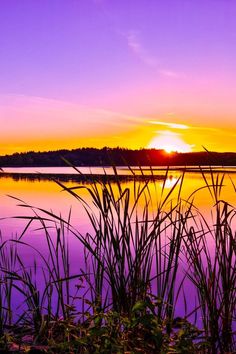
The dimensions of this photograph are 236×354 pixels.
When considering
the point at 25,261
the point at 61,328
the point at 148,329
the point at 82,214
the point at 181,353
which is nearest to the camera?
the point at 181,353

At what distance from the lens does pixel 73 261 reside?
8.14m

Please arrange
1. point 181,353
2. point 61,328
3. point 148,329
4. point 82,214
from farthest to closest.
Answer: point 82,214 < point 61,328 < point 148,329 < point 181,353

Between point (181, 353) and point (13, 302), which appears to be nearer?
point (181, 353)

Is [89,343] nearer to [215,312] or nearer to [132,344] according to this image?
[132,344]

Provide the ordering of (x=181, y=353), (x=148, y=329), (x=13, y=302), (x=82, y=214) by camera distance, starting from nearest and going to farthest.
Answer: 1. (x=181, y=353)
2. (x=148, y=329)
3. (x=13, y=302)
4. (x=82, y=214)

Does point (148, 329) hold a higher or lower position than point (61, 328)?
higher

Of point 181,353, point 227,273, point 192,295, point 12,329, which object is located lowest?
point 192,295

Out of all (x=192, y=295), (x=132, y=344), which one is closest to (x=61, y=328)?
(x=132, y=344)

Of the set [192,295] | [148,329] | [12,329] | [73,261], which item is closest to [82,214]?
[73,261]

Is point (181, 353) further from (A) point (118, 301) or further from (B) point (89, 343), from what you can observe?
(A) point (118, 301)

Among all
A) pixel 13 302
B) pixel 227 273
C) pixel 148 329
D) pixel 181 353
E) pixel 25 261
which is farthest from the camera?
pixel 25 261

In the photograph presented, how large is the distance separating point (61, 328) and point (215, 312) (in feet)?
3.64

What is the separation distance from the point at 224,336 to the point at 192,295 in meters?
2.84

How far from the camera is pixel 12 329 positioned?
3600 millimetres
